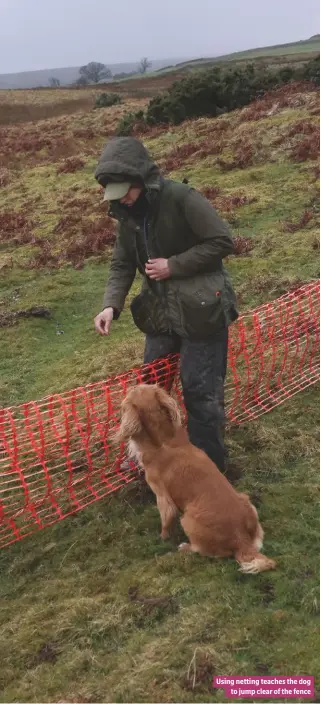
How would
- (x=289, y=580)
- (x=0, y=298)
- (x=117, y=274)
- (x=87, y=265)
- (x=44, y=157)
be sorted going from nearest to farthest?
(x=289, y=580) < (x=117, y=274) < (x=0, y=298) < (x=87, y=265) < (x=44, y=157)

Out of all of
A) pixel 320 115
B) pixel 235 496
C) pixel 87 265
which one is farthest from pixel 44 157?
pixel 235 496

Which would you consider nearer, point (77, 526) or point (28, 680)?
point (28, 680)

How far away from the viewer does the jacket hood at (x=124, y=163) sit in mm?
4203

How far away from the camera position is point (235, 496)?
→ 4195 mm

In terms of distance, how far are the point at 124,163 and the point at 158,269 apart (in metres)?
0.83

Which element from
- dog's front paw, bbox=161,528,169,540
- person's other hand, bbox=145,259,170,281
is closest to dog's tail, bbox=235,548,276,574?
dog's front paw, bbox=161,528,169,540

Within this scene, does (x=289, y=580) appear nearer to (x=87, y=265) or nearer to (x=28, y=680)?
(x=28, y=680)

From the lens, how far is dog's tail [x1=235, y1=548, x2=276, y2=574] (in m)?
3.95

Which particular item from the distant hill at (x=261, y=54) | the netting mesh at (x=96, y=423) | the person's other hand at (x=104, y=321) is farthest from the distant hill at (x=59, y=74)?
the person's other hand at (x=104, y=321)

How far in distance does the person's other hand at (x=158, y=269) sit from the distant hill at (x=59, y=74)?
105 m

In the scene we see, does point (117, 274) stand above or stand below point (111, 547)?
above

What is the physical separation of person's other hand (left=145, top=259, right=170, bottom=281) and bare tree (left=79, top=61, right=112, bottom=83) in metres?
106

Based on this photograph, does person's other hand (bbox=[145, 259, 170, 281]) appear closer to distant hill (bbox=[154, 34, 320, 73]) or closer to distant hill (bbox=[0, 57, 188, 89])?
distant hill (bbox=[154, 34, 320, 73])

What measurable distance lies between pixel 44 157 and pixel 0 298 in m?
15.0
